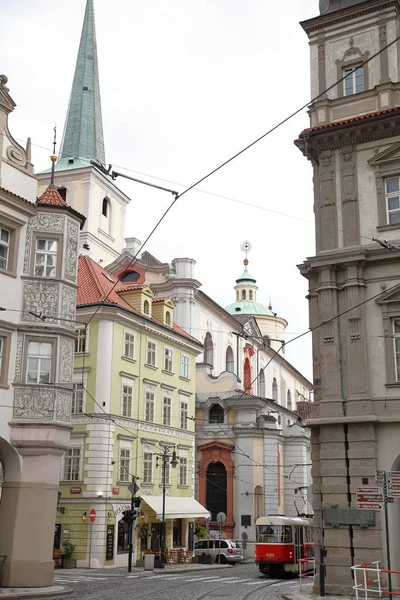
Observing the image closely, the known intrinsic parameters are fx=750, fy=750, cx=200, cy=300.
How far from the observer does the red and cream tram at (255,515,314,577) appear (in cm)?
3234

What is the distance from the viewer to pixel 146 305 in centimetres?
4094

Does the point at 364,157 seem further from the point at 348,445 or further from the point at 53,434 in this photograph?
the point at 53,434

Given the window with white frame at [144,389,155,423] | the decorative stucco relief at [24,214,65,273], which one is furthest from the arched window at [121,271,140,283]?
the decorative stucco relief at [24,214,65,273]

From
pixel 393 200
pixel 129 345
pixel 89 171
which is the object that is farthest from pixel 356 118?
pixel 89 171

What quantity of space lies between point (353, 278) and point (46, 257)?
380 inches

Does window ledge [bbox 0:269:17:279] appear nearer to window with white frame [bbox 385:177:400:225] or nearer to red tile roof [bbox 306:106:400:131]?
red tile roof [bbox 306:106:400:131]

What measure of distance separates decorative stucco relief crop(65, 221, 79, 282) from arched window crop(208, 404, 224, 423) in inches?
1062

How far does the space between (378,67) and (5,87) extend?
38.1ft

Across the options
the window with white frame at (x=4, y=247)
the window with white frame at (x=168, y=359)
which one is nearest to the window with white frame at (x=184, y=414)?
the window with white frame at (x=168, y=359)

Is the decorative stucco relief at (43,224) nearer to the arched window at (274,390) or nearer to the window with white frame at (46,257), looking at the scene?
the window with white frame at (46,257)

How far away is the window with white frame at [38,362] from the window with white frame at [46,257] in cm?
233

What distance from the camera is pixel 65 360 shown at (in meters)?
23.5

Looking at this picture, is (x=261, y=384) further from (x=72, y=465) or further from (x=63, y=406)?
(x=63, y=406)

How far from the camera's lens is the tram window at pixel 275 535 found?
108 feet
